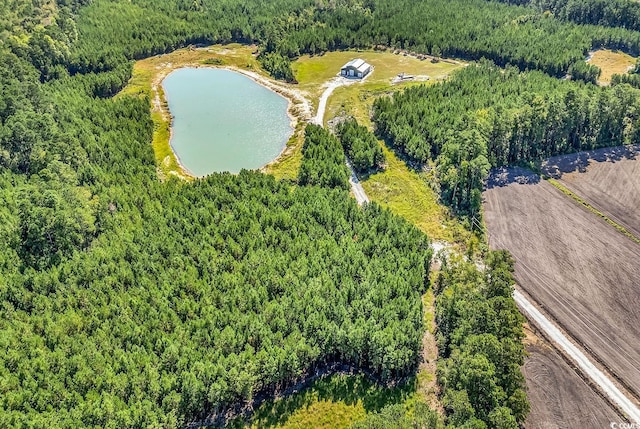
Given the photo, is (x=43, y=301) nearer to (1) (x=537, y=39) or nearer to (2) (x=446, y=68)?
(2) (x=446, y=68)

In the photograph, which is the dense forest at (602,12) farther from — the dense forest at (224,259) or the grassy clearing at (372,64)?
the grassy clearing at (372,64)

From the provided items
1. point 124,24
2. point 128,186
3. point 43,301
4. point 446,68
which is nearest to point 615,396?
point 43,301

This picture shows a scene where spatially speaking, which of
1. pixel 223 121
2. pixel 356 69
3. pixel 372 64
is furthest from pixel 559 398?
A: pixel 372 64

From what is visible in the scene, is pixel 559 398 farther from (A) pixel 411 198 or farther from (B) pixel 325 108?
(B) pixel 325 108

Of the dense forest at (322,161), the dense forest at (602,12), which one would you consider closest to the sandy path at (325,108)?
the dense forest at (322,161)

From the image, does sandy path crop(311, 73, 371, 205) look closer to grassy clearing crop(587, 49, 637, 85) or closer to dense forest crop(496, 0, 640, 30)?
grassy clearing crop(587, 49, 637, 85)

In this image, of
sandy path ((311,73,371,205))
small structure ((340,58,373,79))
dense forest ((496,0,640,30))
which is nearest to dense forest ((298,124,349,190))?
sandy path ((311,73,371,205))
